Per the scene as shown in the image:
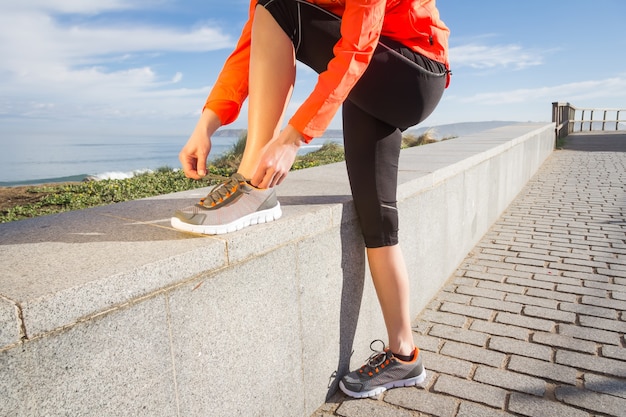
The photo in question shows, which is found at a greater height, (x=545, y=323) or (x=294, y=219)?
(x=294, y=219)

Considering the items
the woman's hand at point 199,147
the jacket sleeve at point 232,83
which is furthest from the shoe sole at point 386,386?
the jacket sleeve at point 232,83

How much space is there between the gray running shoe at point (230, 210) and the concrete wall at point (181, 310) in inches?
2.1

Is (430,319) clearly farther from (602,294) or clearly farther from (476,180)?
(476,180)

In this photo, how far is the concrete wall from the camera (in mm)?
1104

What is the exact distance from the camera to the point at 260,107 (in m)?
1.85

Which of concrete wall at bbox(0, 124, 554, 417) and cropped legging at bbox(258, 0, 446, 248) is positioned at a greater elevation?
cropped legging at bbox(258, 0, 446, 248)

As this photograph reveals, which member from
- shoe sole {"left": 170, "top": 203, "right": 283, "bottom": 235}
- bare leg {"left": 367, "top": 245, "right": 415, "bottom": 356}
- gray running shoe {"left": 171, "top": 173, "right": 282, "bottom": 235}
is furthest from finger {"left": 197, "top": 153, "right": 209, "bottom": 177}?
bare leg {"left": 367, "top": 245, "right": 415, "bottom": 356}

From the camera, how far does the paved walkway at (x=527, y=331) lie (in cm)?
215

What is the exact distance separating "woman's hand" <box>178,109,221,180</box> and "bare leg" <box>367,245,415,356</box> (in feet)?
2.64

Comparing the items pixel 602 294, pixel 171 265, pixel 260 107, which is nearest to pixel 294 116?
pixel 260 107

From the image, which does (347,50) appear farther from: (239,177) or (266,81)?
(239,177)

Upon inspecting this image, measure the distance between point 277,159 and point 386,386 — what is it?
1260mm

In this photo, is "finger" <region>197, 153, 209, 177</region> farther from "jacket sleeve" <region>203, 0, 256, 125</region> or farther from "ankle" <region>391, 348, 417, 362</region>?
"ankle" <region>391, 348, 417, 362</region>

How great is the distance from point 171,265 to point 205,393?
1.43 ft
